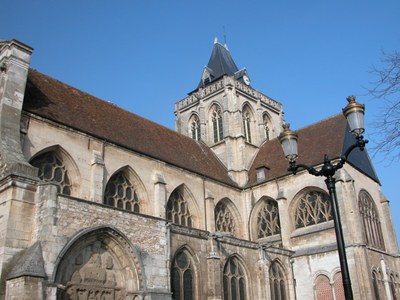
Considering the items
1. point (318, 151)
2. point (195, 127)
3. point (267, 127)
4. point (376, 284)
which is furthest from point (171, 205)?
point (267, 127)

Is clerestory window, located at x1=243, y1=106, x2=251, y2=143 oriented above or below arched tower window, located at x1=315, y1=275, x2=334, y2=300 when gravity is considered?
above

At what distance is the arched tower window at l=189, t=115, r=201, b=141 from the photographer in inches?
1264

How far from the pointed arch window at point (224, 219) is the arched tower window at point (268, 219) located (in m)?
1.52

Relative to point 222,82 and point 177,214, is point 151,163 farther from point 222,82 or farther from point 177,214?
point 222,82

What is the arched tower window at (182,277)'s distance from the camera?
623 inches

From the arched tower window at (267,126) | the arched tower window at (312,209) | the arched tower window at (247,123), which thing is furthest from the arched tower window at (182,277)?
the arched tower window at (267,126)

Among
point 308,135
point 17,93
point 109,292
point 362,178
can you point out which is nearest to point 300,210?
point 362,178

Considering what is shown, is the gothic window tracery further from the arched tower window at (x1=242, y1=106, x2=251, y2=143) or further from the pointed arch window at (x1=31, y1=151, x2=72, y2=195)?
the pointed arch window at (x1=31, y1=151, x2=72, y2=195)

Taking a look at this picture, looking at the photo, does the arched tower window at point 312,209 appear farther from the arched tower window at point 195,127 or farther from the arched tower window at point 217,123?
the arched tower window at point 195,127

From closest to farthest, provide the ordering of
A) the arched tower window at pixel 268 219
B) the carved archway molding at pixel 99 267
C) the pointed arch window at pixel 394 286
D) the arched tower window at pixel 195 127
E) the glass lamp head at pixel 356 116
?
the glass lamp head at pixel 356 116 < the carved archway molding at pixel 99 267 < the pointed arch window at pixel 394 286 < the arched tower window at pixel 268 219 < the arched tower window at pixel 195 127

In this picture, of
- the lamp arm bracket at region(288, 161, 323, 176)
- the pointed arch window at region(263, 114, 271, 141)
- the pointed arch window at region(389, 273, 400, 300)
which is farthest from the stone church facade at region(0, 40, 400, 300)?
the lamp arm bracket at region(288, 161, 323, 176)

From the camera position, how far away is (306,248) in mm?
22312

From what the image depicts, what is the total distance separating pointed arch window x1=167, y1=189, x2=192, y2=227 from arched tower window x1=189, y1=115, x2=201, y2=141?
9745 mm

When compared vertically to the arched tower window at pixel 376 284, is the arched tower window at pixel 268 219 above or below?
above
